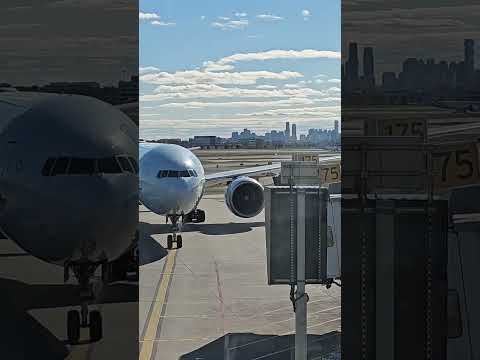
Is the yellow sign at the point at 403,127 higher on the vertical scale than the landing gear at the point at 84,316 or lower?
higher

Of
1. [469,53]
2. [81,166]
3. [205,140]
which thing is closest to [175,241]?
[205,140]

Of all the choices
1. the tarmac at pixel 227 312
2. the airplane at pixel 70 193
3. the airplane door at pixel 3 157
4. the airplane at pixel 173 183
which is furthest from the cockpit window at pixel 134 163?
the airplane at pixel 173 183

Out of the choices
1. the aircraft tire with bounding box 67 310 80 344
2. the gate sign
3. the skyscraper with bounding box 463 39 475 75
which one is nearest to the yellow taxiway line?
the aircraft tire with bounding box 67 310 80 344

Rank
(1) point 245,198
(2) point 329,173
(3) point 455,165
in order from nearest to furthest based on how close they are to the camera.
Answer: (3) point 455,165 < (2) point 329,173 < (1) point 245,198

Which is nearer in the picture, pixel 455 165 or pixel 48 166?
pixel 455 165

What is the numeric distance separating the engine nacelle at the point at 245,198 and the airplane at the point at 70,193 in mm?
2806

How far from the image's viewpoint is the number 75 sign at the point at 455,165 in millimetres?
1966

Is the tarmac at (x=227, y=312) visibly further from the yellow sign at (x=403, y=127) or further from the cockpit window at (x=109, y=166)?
the yellow sign at (x=403, y=127)

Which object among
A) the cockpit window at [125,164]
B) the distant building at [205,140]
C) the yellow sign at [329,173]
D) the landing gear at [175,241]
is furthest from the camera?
the landing gear at [175,241]

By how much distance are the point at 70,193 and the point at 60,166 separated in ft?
0.37

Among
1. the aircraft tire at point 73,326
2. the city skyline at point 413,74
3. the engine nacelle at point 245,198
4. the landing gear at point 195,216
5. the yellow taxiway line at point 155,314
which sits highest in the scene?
the city skyline at point 413,74

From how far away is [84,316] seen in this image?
80.7 inches

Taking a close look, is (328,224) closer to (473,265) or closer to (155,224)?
(473,265)

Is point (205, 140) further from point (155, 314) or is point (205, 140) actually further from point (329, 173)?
point (155, 314)
